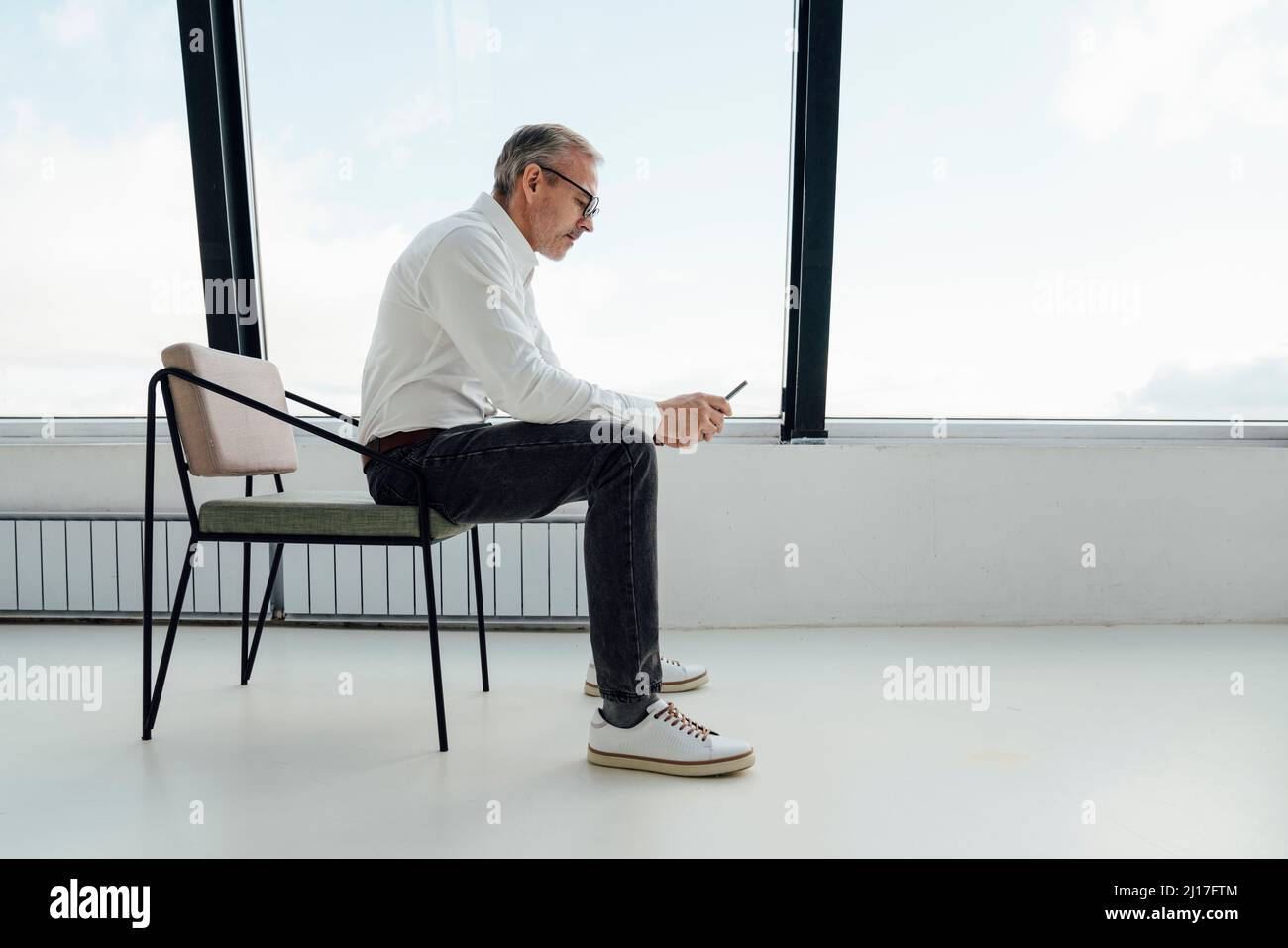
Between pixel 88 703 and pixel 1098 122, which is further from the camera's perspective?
pixel 1098 122

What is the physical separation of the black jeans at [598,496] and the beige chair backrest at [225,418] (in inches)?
15.6

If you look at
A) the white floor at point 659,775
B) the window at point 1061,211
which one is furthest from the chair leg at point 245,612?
the window at point 1061,211

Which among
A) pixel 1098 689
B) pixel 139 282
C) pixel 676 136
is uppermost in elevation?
pixel 676 136

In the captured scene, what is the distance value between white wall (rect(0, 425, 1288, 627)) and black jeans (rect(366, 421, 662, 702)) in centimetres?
109

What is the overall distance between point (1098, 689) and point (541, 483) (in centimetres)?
136

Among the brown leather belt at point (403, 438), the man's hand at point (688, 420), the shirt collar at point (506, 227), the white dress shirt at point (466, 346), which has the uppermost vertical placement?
the shirt collar at point (506, 227)

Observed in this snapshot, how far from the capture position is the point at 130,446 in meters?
2.60

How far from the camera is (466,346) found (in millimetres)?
1463

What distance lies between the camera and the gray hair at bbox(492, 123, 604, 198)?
1614 mm

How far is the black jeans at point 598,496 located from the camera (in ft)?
4.75

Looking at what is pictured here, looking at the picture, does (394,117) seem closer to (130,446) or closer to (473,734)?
(130,446)

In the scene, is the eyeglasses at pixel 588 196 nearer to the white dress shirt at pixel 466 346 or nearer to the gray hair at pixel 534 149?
the gray hair at pixel 534 149

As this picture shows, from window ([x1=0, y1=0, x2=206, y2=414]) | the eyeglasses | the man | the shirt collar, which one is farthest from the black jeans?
window ([x1=0, y1=0, x2=206, y2=414])
